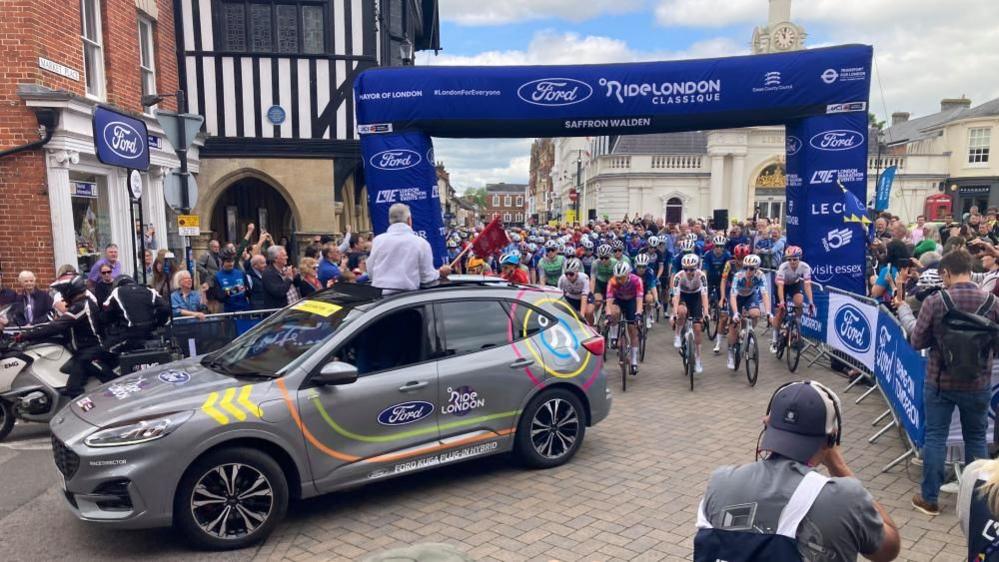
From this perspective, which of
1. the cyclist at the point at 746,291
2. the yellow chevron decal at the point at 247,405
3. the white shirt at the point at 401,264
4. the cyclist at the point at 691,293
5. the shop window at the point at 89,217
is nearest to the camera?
the yellow chevron decal at the point at 247,405

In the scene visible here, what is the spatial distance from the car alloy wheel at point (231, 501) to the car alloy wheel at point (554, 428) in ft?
8.00

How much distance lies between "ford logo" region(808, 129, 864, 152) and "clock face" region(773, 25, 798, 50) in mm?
36305

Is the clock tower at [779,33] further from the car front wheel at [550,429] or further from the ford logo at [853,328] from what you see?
the car front wheel at [550,429]

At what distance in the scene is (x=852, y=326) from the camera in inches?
347

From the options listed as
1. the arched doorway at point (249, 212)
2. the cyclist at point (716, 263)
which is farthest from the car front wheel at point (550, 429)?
the arched doorway at point (249, 212)

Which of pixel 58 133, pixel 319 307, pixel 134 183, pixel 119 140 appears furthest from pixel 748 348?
pixel 58 133

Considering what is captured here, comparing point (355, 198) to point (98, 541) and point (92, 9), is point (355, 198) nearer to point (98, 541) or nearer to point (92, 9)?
point (92, 9)

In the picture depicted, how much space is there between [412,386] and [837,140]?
841 centimetres

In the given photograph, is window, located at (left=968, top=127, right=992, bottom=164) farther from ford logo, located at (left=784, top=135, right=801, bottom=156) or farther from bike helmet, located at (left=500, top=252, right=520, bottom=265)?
bike helmet, located at (left=500, top=252, right=520, bottom=265)

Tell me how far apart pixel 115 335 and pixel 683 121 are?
874 centimetres

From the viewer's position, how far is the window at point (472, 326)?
5684mm

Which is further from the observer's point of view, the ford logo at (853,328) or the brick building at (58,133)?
the brick building at (58,133)

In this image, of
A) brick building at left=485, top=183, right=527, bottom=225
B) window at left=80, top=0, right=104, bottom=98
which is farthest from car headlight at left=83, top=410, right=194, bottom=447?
brick building at left=485, top=183, right=527, bottom=225

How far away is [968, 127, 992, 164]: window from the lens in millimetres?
42281
